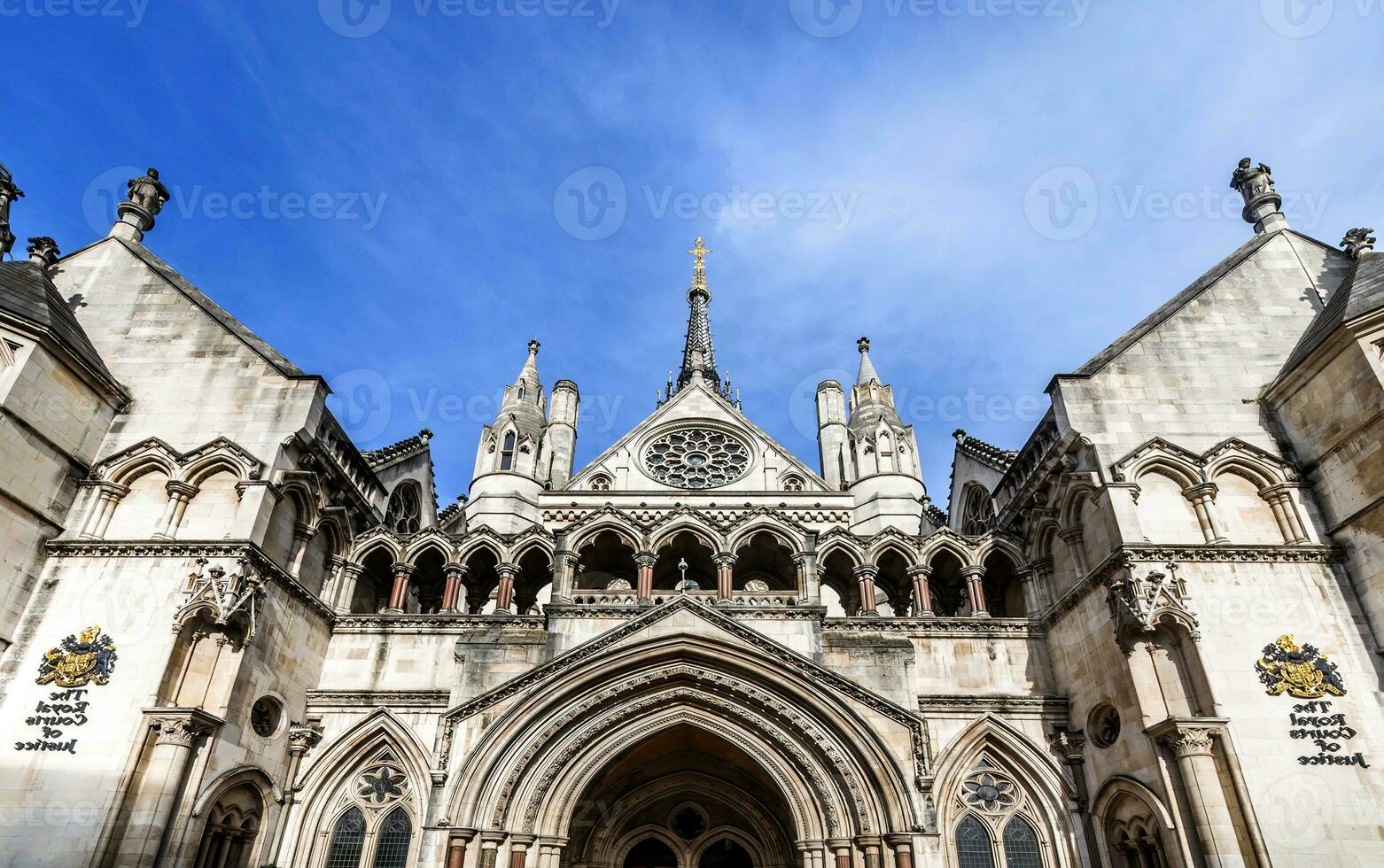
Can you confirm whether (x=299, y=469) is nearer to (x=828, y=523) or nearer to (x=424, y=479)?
(x=424, y=479)

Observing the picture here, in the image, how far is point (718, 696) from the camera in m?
15.8

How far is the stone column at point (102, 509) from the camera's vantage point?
14.3 metres

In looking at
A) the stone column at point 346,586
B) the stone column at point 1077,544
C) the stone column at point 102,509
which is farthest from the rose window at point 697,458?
the stone column at point 102,509

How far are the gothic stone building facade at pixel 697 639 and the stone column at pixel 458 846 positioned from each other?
5 cm

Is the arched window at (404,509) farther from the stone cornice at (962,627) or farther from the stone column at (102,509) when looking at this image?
the stone cornice at (962,627)

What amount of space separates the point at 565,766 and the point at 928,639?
7566 millimetres

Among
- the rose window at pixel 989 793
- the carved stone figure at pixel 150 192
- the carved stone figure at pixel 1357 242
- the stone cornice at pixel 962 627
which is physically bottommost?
the rose window at pixel 989 793

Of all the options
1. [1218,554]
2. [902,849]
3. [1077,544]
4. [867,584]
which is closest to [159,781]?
[902,849]

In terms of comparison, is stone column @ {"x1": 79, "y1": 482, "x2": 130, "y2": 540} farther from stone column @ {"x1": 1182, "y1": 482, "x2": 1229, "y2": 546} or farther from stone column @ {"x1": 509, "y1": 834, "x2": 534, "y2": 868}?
stone column @ {"x1": 1182, "y1": 482, "x2": 1229, "y2": 546}

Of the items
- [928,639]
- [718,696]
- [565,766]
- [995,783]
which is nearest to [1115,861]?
[995,783]

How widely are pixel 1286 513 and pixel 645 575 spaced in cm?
1197

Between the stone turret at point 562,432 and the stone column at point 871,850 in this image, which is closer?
the stone column at point 871,850

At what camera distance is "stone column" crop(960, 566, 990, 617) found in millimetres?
17084

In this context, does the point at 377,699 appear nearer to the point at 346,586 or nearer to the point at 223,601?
the point at 346,586
